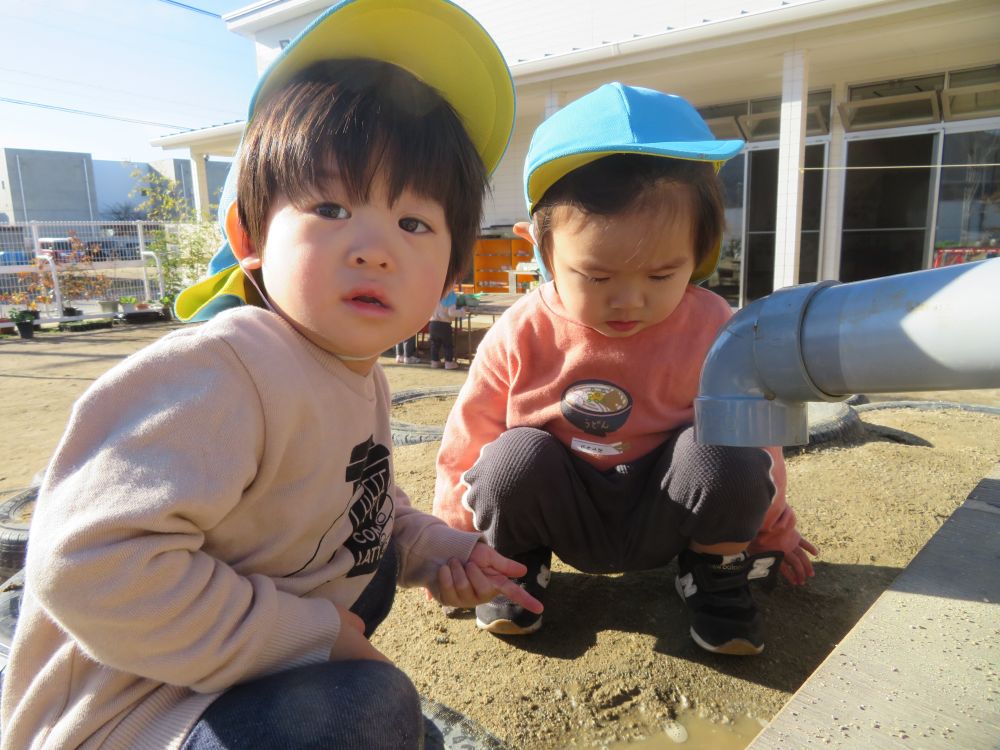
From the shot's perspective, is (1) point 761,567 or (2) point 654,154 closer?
(2) point 654,154

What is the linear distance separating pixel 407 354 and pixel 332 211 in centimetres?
629

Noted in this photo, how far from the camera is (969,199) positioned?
7.73 meters

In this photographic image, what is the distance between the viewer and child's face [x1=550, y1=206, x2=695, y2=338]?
4.99 ft

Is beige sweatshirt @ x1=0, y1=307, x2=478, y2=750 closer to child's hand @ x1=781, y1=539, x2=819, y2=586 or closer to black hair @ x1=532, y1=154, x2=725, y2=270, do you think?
black hair @ x1=532, y1=154, x2=725, y2=270

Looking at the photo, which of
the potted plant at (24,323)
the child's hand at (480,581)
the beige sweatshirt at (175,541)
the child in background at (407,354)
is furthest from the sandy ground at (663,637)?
the potted plant at (24,323)

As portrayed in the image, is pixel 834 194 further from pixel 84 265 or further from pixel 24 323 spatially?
pixel 84 265

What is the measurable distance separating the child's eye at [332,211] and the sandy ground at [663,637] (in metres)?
1.01

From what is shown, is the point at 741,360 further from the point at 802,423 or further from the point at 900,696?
the point at 900,696

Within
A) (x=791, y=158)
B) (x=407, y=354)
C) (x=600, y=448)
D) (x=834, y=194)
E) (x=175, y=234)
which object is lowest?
(x=407, y=354)

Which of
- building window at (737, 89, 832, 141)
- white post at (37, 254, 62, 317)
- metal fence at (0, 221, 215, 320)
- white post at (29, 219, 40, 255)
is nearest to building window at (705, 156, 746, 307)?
building window at (737, 89, 832, 141)

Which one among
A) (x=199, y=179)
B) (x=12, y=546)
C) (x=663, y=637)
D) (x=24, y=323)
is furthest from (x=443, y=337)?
(x=199, y=179)

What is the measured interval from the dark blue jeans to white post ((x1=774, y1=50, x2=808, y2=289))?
689 cm

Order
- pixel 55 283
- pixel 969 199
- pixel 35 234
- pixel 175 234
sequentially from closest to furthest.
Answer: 1. pixel 969 199
2. pixel 55 283
3. pixel 35 234
4. pixel 175 234

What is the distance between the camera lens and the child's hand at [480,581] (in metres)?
1.32
